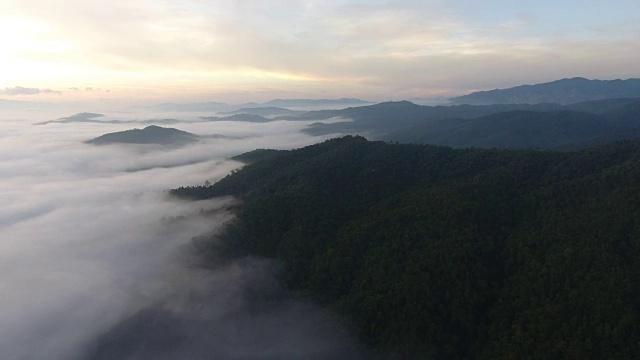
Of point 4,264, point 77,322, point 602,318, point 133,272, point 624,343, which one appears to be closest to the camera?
point 624,343

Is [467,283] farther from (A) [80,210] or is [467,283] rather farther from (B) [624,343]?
A: (A) [80,210]

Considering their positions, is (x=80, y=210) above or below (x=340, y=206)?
below

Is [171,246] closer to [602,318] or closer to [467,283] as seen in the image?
[467,283]

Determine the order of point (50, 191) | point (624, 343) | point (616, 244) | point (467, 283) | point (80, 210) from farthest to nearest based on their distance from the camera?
point (50, 191) → point (80, 210) → point (467, 283) → point (616, 244) → point (624, 343)

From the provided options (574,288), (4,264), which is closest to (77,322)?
(4,264)

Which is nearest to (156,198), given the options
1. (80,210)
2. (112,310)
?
(80,210)

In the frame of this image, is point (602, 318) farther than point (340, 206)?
No

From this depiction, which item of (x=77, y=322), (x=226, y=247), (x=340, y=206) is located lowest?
(x=77, y=322)
